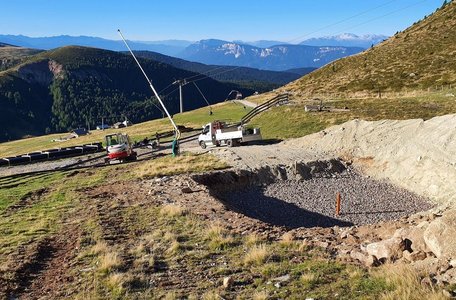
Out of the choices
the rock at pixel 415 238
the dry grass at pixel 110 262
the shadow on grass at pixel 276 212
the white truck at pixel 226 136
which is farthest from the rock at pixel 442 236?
the white truck at pixel 226 136

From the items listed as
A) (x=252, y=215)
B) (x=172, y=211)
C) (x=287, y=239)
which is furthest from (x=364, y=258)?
(x=252, y=215)

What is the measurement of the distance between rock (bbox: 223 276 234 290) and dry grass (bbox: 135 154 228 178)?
19.4 meters

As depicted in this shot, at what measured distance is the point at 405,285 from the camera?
33.6 feet

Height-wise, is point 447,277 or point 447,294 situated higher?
point 447,294

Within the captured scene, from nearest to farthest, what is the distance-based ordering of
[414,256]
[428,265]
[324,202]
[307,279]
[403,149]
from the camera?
[428,265] → [307,279] → [414,256] → [324,202] → [403,149]

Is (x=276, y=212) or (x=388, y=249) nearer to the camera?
(x=388, y=249)

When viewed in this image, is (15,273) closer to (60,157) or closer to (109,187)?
(109,187)

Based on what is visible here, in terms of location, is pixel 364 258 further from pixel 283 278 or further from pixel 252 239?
pixel 252 239

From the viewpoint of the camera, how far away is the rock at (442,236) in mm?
11547

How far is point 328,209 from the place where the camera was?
85.4 feet

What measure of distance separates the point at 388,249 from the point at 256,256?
380 centimetres

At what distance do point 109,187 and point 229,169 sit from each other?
323 inches

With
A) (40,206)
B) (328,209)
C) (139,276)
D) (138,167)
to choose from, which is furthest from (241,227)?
(138,167)

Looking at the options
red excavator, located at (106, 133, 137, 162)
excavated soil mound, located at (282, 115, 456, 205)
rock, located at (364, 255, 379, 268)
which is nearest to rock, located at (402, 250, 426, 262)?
rock, located at (364, 255, 379, 268)
